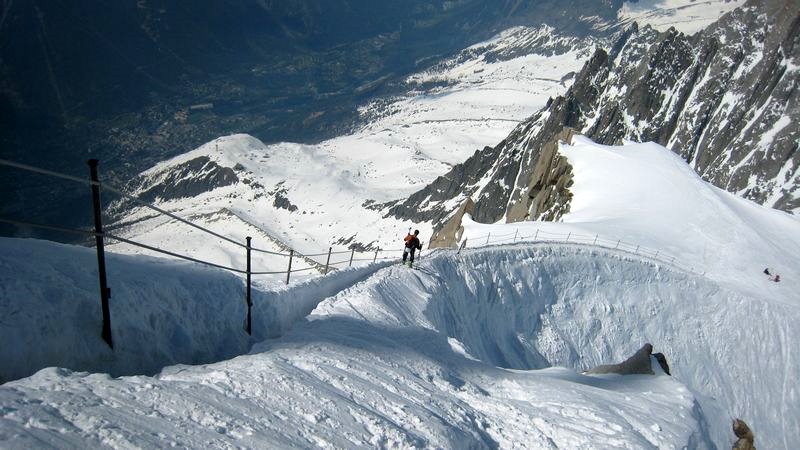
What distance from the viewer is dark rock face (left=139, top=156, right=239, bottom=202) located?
175 metres

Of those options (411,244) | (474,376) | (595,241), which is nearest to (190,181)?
(595,241)

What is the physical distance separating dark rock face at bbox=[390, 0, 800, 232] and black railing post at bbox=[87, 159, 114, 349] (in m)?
54.8

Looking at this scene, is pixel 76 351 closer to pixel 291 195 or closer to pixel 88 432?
pixel 88 432

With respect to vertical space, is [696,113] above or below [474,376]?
above

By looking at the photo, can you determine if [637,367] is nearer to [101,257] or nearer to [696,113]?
[101,257]

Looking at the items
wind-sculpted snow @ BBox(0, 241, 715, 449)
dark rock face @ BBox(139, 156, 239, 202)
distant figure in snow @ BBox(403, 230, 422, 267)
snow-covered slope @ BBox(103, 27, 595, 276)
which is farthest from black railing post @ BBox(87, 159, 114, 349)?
dark rock face @ BBox(139, 156, 239, 202)

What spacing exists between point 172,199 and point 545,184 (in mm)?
145620

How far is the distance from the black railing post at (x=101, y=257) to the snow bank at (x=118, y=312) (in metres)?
0.19

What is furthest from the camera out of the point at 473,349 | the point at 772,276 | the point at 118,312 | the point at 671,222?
the point at 671,222

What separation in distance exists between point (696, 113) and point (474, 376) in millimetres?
102865

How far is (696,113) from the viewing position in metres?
102

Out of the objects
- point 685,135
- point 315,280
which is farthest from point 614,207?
point 685,135

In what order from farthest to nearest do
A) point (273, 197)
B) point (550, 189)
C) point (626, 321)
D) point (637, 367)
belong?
point (273, 197)
point (550, 189)
point (626, 321)
point (637, 367)

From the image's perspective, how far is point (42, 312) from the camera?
9195 millimetres
